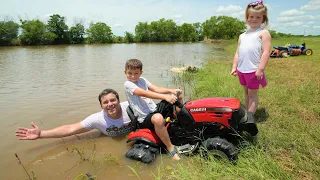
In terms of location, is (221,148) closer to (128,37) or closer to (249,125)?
(249,125)

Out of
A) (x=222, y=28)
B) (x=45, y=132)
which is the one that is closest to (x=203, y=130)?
(x=45, y=132)

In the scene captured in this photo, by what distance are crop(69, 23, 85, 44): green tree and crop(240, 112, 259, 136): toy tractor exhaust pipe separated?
74.0 meters

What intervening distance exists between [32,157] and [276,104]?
4.66 meters

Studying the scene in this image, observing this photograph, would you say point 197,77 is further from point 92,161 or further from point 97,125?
point 92,161

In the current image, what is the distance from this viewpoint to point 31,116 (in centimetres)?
545

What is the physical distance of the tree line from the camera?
60562mm

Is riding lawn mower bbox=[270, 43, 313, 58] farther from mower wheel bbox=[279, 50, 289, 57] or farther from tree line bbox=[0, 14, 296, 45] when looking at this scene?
tree line bbox=[0, 14, 296, 45]

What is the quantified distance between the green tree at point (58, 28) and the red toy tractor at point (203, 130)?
70.5 m

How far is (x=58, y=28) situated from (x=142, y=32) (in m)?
28.0

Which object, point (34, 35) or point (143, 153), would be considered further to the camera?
point (34, 35)

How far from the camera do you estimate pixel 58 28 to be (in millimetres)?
68562

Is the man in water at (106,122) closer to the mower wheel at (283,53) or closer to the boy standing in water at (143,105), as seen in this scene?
the boy standing in water at (143,105)

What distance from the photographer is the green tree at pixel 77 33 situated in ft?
234

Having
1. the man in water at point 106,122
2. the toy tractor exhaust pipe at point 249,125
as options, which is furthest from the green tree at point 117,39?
the toy tractor exhaust pipe at point 249,125
